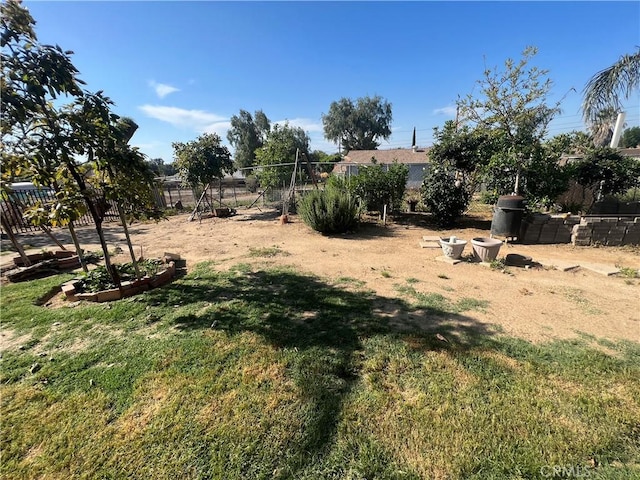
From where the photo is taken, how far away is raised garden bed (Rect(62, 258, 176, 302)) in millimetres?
3715

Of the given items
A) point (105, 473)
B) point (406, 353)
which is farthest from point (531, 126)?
point (105, 473)

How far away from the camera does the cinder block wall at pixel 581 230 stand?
6.03 meters

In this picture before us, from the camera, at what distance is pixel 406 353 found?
2.61m

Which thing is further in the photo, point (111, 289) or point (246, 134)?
point (246, 134)

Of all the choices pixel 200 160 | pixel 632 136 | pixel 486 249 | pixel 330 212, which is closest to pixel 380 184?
pixel 330 212

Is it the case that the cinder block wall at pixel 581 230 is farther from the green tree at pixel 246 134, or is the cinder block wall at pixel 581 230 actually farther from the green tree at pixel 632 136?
the green tree at pixel 632 136

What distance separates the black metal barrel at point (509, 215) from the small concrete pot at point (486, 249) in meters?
1.79

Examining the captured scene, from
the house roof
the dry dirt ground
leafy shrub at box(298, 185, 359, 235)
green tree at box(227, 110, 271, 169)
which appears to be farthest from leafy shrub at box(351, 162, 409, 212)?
green tree at box(227, 110, 271, 169)

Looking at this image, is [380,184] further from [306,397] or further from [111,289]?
[306,397]

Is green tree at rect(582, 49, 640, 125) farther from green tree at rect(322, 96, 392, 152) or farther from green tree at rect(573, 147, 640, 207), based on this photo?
green tree at rect(322, 96, 392, 152)

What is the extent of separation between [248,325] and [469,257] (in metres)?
4.62

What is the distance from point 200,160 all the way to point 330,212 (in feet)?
21.2

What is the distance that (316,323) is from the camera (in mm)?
3146

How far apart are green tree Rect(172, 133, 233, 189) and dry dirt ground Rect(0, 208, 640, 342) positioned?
2501 mm
